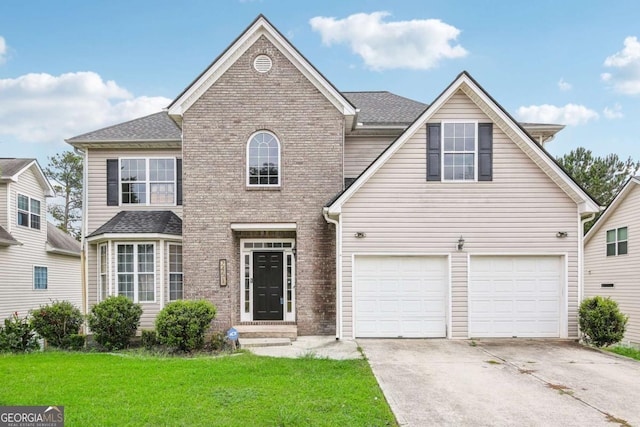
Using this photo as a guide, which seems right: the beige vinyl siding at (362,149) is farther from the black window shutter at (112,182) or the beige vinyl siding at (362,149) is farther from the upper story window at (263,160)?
the black window shutter at (112,182)

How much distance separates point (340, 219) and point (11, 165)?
1544cm

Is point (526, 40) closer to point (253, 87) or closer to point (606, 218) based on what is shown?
point (606, 218)

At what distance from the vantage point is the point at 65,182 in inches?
1517

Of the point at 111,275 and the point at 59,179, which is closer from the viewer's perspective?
the point at 111,275

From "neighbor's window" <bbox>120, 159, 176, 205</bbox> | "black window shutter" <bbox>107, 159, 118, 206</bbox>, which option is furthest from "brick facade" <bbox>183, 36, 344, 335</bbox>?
"black window shutter" <bbox>107, 159, 118, 206</bbox>

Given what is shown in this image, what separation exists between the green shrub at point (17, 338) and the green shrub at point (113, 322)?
73.1 inches

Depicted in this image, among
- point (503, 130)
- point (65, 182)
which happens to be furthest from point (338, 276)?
point (65, 182)

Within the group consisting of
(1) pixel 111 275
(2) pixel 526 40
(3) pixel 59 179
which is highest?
(2) pixel 526 40

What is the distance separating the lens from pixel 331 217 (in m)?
12.3

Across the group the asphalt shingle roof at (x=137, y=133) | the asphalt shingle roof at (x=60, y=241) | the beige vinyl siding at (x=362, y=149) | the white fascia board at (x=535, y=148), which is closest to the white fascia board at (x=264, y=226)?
the beige vinyl siding at (x=362, y=149)

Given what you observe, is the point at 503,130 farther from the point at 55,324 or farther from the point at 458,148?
the point at 55,324

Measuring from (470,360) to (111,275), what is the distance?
33.2 feet

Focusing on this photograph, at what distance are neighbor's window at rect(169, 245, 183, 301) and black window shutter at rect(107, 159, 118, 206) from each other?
2.59m

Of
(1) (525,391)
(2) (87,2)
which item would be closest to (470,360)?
(1) (525,391)
